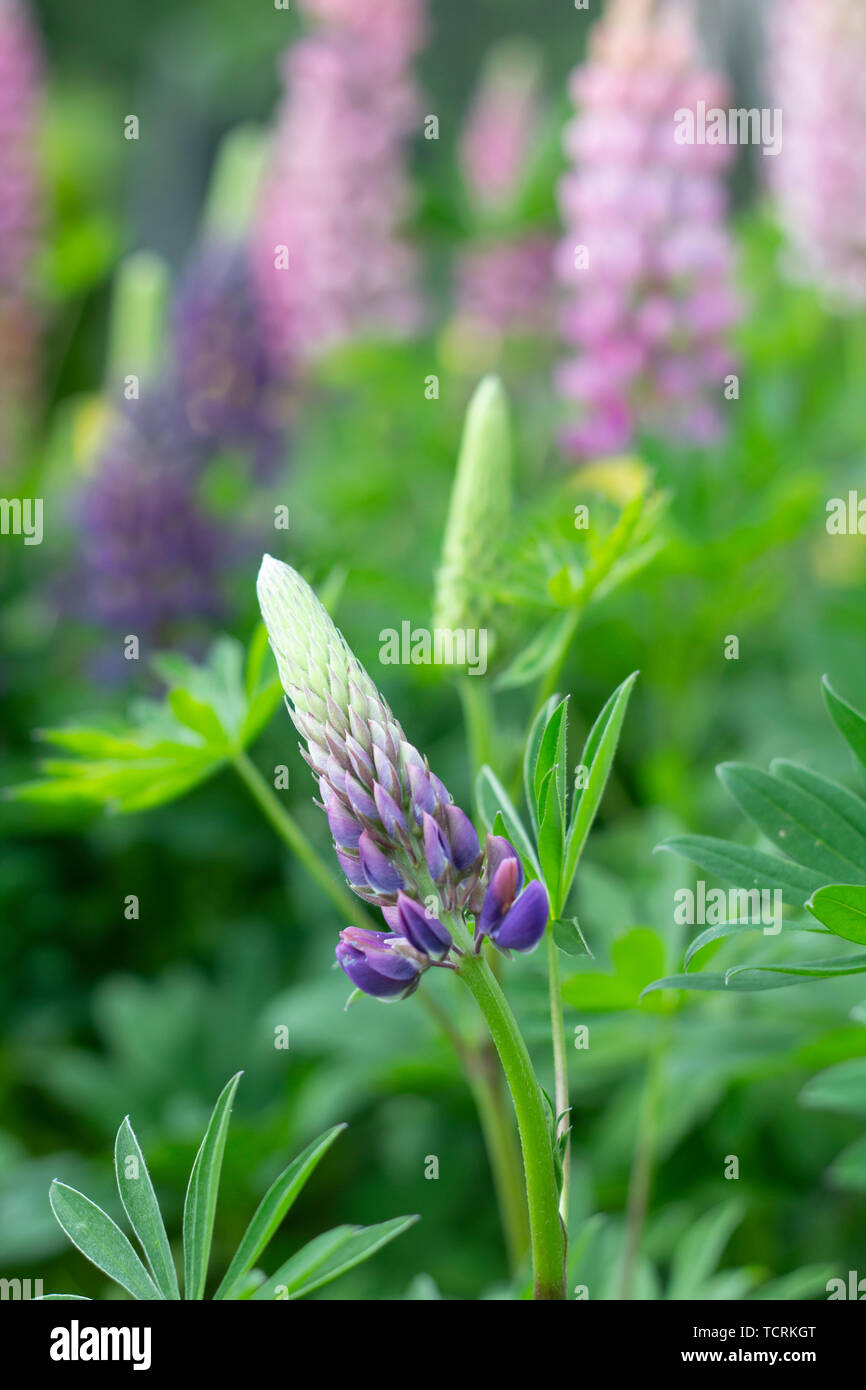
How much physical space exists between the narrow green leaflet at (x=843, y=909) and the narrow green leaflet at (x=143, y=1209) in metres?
0.33

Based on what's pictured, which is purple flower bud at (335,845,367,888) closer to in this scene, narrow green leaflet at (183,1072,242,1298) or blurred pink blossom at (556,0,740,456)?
narrow green leaflet at (183,1072,242,1298)

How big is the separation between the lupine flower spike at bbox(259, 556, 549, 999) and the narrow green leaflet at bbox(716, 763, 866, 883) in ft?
0.51

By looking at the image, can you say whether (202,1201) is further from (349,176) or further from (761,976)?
(349,176)

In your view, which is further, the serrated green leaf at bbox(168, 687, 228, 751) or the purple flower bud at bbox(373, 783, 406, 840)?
the serrated green leaf at bbox(168, 687, 228, 751)

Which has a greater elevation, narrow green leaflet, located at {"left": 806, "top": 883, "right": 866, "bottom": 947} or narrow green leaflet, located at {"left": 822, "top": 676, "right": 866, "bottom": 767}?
narrow green leaflet, located at {"left": 822, "top": 676, "right": 866, "bottom": 767}

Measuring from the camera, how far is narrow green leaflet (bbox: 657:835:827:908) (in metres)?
0.63

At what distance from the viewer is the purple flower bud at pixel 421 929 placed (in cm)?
54

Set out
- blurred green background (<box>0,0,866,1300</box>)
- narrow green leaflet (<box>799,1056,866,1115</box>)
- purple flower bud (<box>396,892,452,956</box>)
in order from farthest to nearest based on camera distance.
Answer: blurred green background (<box>0,0,866,1300</box>), narrow green leaflet (<box>799,1056,866,1115</box>), purple flower bud (<box>396,892,452,956</box>)

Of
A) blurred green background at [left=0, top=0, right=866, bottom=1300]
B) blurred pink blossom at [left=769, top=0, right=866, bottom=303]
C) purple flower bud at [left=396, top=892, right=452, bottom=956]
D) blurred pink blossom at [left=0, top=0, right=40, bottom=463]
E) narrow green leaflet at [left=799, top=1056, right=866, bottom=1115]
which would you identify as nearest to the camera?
purple flower bud at [left=396, top=892, right=452, bottom=956]

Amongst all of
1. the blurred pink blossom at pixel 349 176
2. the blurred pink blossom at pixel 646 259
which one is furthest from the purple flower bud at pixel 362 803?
the blurred pink blossom at pixel 349 176

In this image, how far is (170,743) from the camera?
0.85 metres

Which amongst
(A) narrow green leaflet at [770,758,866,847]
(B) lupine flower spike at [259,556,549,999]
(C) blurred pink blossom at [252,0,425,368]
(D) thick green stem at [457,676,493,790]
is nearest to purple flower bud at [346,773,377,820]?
(B) lupine flower spike at [259,556,549,999]

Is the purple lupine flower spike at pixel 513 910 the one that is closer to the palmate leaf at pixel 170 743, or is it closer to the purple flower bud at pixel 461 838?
the purple flower bud at pixel 461 838
